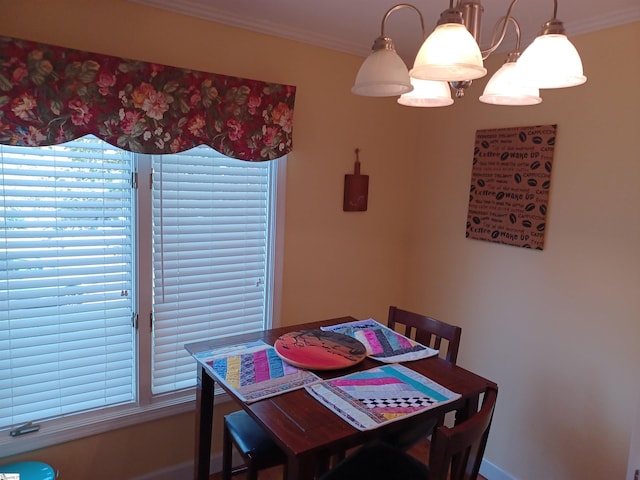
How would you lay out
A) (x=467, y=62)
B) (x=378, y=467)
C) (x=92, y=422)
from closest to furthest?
(x=467, y=62) < (x=378, y=467) < (x=92, y=422)

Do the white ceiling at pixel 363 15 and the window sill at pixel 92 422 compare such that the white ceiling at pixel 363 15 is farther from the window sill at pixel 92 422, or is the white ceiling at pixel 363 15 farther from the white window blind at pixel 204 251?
the window sill at pixel 92 422

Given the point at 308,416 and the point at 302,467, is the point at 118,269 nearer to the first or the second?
the point at 308,416

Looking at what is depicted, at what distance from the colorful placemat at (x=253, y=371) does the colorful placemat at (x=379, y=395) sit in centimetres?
9

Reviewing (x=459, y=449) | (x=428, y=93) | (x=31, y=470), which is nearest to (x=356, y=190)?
(x=428, y=93)

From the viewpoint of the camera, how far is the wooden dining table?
1.23 metres

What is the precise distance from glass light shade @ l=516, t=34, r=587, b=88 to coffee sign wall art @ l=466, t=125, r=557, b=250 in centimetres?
115

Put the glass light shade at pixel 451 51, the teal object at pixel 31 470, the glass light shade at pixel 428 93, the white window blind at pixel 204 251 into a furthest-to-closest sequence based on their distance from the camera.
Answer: the white window blind at pixel 204 251 → the teal object at pixel 31 470 → the glass light shade at pixel 428 93 → the glass light shade at pixel 451 51

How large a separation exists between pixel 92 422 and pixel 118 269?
28.4 inches

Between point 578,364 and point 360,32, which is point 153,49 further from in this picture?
point 578,364

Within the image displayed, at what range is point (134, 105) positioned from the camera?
1892 millimetres

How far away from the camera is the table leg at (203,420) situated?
5.78 feet

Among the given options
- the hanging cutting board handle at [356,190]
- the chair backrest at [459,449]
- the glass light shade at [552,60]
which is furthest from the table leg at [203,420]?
the glass light shade at [552,60]

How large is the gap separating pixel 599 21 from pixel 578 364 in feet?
5.23

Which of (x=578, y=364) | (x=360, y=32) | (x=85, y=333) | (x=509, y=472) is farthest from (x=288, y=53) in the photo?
(x=509, y=472)
